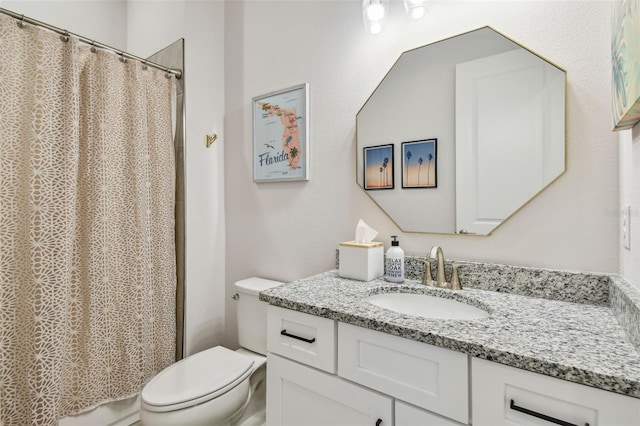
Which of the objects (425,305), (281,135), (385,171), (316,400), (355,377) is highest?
(281,135)

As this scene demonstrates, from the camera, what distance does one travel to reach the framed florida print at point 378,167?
4.56ft

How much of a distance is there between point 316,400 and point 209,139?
161cm

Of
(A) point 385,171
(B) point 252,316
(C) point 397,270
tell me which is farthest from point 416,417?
(B) point 252,316

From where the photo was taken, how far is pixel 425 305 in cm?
116

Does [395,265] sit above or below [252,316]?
above

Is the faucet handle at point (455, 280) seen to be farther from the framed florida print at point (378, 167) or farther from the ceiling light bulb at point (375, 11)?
the ceiling light bulb at point (375, 11)

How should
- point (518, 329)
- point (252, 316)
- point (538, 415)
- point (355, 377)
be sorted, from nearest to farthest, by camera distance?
1. point (538, 415)
2. point (518, 329)
3. point (355, 377)
4. point (252, 316)

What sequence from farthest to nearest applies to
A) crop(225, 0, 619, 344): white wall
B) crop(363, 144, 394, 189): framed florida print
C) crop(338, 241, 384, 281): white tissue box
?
crop(363, 144, 394, 189): framed florida print, crop(338, 241, 384, 281): white tissue box, crop(225, 0, 619, 344): white wall

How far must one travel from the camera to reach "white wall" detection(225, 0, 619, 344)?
39.3 inches

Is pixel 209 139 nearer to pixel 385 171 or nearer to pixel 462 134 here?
pixel 385 171

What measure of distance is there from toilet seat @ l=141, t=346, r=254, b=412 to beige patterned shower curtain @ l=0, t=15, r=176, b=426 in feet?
1.26

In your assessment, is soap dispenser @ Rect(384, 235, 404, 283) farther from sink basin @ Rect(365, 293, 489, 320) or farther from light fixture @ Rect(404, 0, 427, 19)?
light fixture @ Rect(404, 0, 427, 19)

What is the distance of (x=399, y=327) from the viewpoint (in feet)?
2.65

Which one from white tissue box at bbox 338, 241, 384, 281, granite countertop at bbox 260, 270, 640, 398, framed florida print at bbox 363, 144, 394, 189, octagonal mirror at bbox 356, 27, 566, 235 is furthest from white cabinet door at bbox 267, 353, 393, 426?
framed florida print at bbox 363, 144, 394, 189
